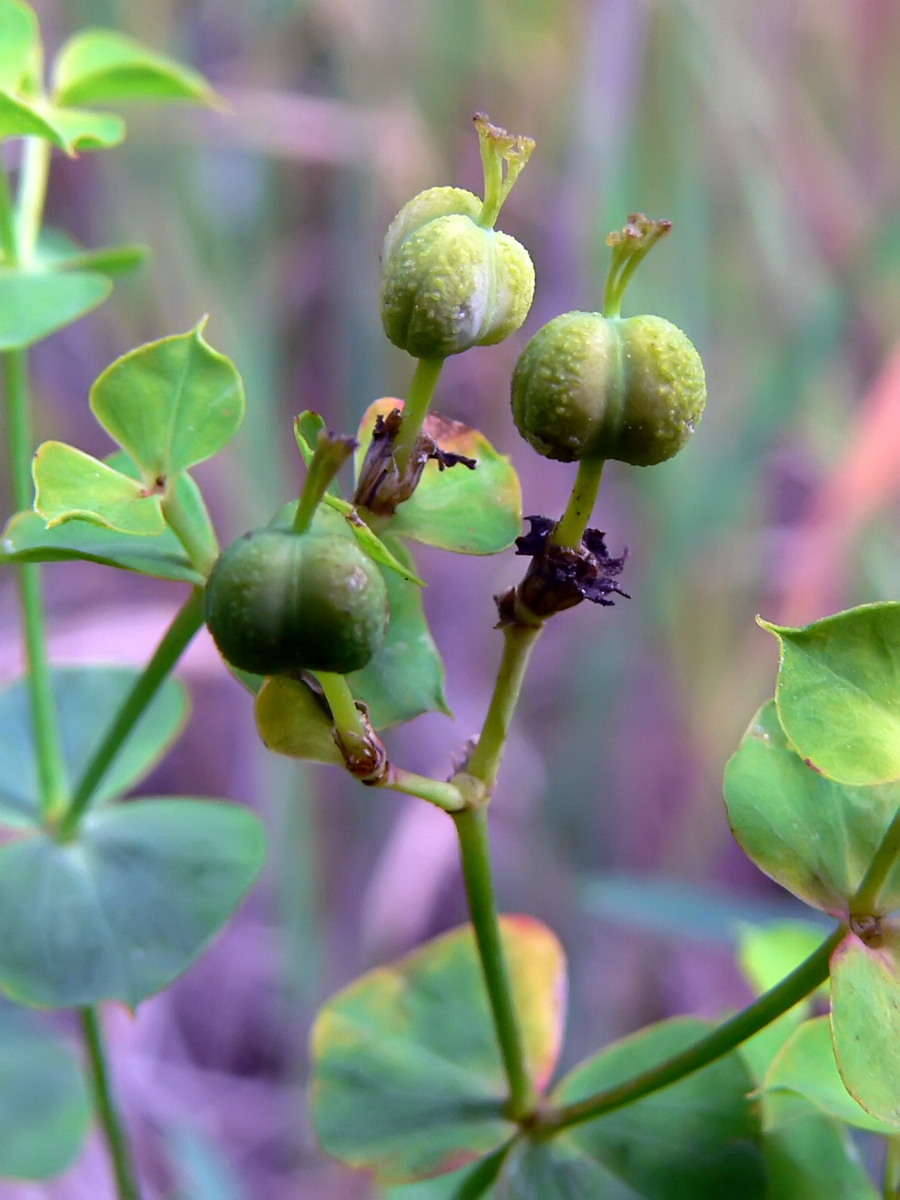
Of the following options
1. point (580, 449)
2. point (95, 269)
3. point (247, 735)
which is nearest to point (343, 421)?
point (247, 735)

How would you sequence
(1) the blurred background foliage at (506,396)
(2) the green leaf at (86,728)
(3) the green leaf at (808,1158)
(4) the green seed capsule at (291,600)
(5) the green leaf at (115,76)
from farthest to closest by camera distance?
(1) the blurred background foliage at (506,396), (2) the green leaf at (86,728), (5) the green leaf at (115,76), (3) the green leaf at (808,1158), (4) the green seed capsule at (291,600)

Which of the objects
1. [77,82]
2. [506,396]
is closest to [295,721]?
[77,82]

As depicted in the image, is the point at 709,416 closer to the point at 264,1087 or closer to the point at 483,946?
the point at 264,1087

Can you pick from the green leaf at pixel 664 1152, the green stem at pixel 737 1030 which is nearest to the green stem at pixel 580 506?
the green stem at pixel 737 1030

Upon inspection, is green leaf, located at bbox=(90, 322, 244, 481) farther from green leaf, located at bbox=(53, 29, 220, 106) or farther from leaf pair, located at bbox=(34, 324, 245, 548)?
green leaf, located at bbox=(53, 29, 220, 106)

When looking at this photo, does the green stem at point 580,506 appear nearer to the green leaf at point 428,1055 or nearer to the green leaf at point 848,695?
the green leaf at point 848,695

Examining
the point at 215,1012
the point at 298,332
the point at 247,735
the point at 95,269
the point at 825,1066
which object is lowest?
the point at 215,1012
